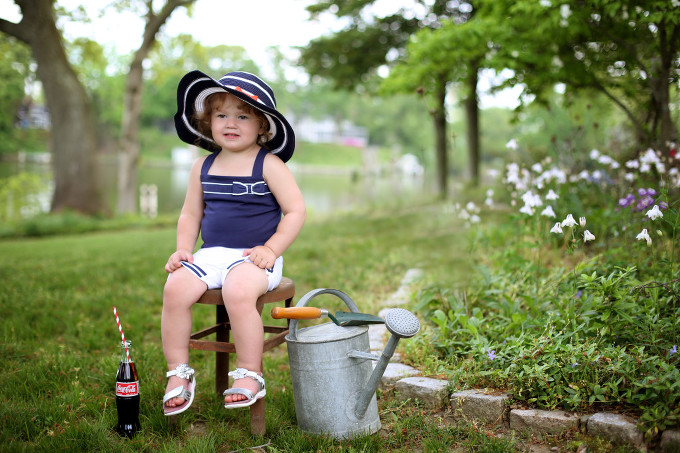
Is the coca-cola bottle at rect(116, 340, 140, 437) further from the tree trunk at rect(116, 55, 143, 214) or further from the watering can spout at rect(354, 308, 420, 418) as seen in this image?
the tree trunk at rect(116, 55, 143, 214)

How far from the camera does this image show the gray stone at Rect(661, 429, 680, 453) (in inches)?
86.5

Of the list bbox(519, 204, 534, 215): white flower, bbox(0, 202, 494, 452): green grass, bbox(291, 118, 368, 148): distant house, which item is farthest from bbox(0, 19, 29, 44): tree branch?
bbox(291, 118, 368, 148): distant house

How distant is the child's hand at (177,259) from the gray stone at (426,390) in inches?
50.6

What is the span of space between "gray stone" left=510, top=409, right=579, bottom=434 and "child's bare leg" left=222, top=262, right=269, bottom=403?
1.19 meters

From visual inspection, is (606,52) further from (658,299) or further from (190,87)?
(190,87)

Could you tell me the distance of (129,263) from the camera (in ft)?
22.4

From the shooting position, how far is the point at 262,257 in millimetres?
2596

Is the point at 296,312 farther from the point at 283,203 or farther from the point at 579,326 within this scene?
the point at 579,326

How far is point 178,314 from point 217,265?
11.1 inches

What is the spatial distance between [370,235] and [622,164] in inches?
151

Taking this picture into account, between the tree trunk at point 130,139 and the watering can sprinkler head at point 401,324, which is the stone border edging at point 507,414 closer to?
the watering can sprinkler head at point 401,324

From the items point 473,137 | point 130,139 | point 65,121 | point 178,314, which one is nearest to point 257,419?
point 178,314

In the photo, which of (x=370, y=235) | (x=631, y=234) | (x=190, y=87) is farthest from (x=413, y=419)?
(x=370, y=235)

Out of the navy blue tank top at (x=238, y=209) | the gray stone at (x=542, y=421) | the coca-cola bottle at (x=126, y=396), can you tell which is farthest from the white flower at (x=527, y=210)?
the coca-cola bottle at (x=126, y=396)
